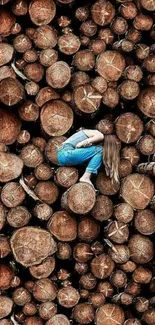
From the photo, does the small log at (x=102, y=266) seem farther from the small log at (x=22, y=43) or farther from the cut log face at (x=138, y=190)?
the small log at (x=22, y=43)

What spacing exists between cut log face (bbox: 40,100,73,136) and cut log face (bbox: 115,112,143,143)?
1.07 ft

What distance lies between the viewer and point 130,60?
3.69 m

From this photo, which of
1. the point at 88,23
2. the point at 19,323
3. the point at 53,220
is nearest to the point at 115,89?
the point at 88,23

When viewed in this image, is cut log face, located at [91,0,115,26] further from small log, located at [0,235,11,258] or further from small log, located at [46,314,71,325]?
small log, located at [46,314,71,325]

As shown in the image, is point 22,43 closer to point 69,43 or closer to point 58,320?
point 69,43

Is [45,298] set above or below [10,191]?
below

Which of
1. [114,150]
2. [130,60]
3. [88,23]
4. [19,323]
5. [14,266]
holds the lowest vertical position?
[19,323]

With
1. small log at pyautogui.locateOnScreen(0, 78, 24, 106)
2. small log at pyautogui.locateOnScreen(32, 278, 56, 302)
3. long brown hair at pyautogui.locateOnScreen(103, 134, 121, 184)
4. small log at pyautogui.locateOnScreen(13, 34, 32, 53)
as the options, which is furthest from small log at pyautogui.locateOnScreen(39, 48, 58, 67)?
small log at pyautogui.locateOnScreen(32, 278, 56, 302)

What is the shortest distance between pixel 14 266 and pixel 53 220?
1.33 ft

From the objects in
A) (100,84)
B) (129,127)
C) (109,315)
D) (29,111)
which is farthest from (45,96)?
(109,315)

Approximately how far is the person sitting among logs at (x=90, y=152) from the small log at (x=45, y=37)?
62 centimetres

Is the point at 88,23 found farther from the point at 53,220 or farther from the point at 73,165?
the point at 53,220

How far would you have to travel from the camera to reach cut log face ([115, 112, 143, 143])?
3547 millimetres

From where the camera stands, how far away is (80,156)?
343 centimetres
